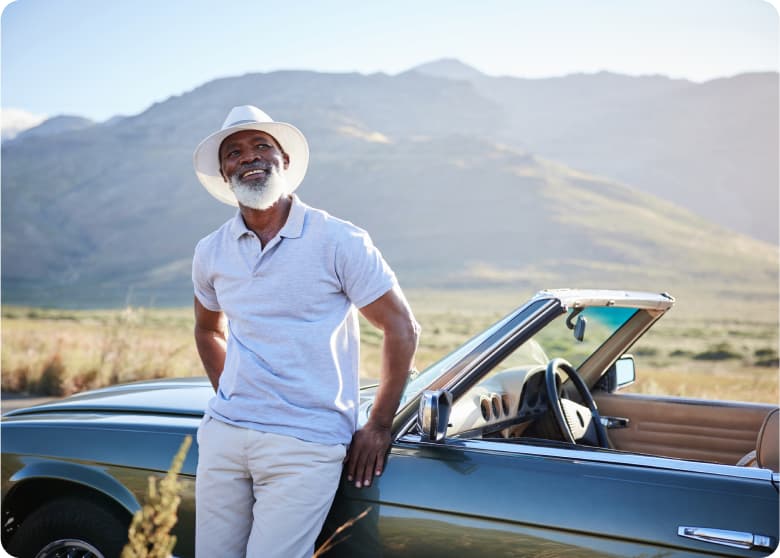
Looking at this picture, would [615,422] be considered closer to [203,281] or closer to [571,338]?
[571,338]

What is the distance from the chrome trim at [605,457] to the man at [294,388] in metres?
0.28

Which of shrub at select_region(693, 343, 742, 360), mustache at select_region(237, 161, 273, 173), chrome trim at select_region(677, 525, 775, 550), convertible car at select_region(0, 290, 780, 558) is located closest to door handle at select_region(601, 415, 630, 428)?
convertible car at select_region(0, 290, 780, 558)

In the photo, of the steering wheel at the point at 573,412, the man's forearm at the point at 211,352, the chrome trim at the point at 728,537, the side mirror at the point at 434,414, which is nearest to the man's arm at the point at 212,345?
the man's forearm at the point at 211,352

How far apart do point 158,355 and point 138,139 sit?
540ft

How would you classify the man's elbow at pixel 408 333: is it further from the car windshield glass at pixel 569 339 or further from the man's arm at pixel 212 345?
the man's arm at pixel 212 345

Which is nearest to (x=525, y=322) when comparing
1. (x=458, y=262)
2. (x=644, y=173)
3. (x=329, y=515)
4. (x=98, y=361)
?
(x=329, y=515)

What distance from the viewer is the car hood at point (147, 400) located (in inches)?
148

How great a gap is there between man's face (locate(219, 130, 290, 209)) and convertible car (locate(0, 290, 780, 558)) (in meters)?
0.90

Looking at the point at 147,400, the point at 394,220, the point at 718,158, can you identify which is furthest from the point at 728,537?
the point at 718,158

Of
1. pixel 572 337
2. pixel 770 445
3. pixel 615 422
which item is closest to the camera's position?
pixel 770 445

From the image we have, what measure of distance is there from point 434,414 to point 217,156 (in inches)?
61.0

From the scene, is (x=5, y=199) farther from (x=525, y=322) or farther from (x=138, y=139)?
(x=525, y=322)

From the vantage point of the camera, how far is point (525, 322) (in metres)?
3.23

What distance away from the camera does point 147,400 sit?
3955mm
